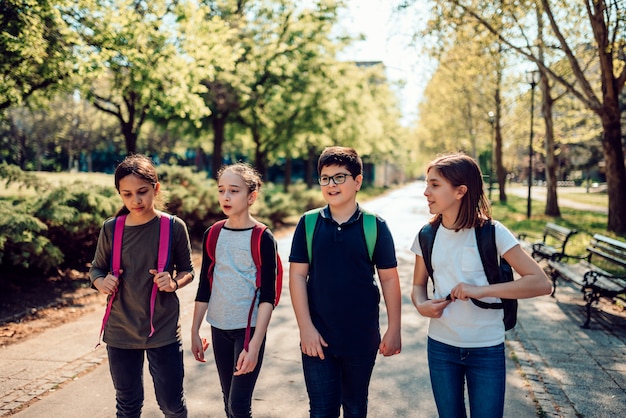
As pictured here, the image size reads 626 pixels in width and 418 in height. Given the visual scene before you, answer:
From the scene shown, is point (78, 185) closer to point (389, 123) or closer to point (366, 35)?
point (366, 35)

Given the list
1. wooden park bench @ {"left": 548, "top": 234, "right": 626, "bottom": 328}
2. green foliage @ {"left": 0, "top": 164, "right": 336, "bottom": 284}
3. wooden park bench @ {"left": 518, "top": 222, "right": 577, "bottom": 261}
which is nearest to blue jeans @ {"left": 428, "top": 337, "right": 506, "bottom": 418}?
green foliage @ {"left": 0, "top": 164, "right": 336, "bottom": 284}

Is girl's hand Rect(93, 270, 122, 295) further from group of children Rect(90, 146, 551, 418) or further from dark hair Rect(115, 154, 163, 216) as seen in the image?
dark hair Rect(115, 154, 163, 216)

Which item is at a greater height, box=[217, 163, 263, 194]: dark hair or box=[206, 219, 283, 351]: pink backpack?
box=[217, 163, 263, 194]: dark hair

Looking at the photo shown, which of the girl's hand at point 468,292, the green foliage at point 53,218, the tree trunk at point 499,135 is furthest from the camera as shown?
the tree trunk at point 499,135

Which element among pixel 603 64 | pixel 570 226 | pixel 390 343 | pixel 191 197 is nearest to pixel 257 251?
pixel 390 343

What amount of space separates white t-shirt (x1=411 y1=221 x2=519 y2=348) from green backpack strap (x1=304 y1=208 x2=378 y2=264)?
33 centimetres

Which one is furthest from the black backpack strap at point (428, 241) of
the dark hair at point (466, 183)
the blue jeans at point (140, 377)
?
the blue jeans at point (140, 377)

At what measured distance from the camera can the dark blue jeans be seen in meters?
2.77

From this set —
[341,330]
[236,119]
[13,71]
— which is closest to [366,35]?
[236,119]

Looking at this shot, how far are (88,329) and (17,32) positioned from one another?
462 cm

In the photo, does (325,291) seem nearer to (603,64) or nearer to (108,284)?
(108,284)

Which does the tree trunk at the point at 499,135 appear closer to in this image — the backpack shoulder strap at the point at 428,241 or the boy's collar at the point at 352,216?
the backpack shoulder strap at the point at 428,241

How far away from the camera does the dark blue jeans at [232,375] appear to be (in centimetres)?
277

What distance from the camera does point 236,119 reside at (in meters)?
20.6
